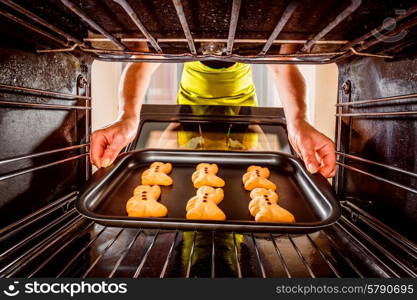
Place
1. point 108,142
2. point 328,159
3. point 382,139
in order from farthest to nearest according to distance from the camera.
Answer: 1. point 108,142
2. point 328,159
3. point 382,139

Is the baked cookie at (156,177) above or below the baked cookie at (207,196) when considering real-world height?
above

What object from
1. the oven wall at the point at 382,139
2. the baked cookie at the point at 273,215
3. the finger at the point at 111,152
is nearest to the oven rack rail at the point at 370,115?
the oven wall at the point at 382,139

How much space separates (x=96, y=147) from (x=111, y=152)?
0.08m

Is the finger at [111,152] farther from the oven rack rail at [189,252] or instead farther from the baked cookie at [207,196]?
the baked cookie at [207,196]

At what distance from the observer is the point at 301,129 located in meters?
1.21

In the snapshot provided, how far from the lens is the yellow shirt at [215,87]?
2.04 meters

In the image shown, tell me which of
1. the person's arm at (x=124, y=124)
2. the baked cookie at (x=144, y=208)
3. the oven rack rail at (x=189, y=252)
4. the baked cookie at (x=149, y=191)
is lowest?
the oven rack rail at (x=189, y=252)

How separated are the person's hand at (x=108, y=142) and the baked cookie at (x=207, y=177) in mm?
322

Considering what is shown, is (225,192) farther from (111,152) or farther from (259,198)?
(111,152)

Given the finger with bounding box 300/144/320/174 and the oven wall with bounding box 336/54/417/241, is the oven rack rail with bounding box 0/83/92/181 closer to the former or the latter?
the finger with bounding box 300/144/320/174

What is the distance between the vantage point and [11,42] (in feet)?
2.28

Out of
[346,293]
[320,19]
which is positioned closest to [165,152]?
[320,19]

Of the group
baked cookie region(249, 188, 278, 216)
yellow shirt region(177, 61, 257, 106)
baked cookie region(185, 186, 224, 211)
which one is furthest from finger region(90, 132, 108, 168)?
yellow shirt region(177, 61, 257, 106)

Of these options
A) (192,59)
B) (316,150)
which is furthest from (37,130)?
(316,150)
